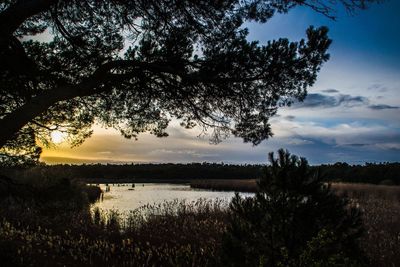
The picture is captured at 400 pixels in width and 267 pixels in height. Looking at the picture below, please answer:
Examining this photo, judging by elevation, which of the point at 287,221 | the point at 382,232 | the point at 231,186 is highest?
the point at 287,221

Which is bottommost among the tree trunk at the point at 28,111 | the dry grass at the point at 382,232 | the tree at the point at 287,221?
the dry grass at the point at 382,232

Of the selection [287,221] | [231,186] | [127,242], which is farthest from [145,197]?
[287,221]

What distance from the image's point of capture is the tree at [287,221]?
14.4ft

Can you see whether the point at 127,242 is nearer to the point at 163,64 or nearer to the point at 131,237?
the point at 131,237

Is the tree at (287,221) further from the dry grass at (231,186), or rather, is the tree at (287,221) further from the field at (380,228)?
the dry grass at (231,186)

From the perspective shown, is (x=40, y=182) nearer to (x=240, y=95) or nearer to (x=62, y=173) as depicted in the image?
(x=62, y=173)

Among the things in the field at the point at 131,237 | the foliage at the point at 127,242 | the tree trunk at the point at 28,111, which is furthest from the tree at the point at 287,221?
the tree trunk at the point at 28,111

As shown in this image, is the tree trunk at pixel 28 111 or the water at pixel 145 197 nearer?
the tree trunk at pixel 28 111

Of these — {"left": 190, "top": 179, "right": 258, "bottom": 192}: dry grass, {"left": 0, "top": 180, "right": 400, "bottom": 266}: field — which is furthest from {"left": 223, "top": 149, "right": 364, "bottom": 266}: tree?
{"left": 190, "top": 179, "right": 258, "bottom": 192}: dry grass

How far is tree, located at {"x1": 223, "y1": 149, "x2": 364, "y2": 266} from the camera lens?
4402 millimetres

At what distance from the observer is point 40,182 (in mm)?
25750

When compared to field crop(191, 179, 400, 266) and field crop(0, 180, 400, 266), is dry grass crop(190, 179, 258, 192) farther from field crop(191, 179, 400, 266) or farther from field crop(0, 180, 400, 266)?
field crop(0, 180, 400, 266)

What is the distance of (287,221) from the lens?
175 inches

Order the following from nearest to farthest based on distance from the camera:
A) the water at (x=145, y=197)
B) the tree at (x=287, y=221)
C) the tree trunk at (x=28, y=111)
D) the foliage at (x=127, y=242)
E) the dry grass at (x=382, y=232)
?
the tree at (x=287, y=221), the tree trunk at (x=28, y=111), the foliage at (x=127, y=242), the dry grass at (x=382, y=232), the water at (x=145, y=197)
